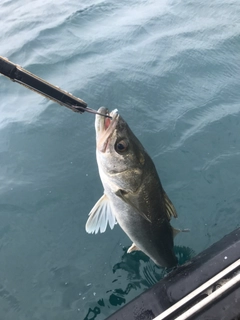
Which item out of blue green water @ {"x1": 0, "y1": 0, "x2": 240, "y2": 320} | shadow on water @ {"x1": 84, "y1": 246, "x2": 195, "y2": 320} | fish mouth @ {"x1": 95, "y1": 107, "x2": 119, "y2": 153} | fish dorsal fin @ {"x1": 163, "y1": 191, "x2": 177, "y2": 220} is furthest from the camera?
blue green water @ {"x1": 0, "y1": 0, "x2": 240, "y2": 320}

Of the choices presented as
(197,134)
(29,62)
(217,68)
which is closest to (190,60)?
(217,68)

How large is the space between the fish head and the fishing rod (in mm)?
285

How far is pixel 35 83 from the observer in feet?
10.0

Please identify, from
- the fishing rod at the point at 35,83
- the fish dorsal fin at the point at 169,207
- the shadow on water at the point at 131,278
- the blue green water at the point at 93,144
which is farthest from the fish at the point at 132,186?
the blue green water at the point at 93,144

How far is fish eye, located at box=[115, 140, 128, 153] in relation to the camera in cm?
340

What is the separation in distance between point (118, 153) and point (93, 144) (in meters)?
2.78

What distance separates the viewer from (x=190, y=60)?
809cm

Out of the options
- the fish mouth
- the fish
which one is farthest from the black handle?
the fish

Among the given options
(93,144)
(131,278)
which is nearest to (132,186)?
(131,278)

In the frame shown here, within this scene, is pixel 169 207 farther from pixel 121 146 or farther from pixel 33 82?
pixel 33 82

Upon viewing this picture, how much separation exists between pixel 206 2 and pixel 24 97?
21.0 feet

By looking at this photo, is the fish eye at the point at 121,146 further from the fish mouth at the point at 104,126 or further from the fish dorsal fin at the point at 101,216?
the fish dorsal fin at the point at 101,216

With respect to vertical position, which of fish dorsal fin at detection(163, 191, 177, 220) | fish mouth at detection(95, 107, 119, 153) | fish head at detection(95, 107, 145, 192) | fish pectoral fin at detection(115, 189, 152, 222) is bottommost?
fish dorsal fin at detection(163, 191, 177, 220)

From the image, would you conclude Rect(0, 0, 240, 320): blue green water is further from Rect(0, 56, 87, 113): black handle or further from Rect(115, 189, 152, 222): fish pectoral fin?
Rect(0, 56, 87, 113): black handle
